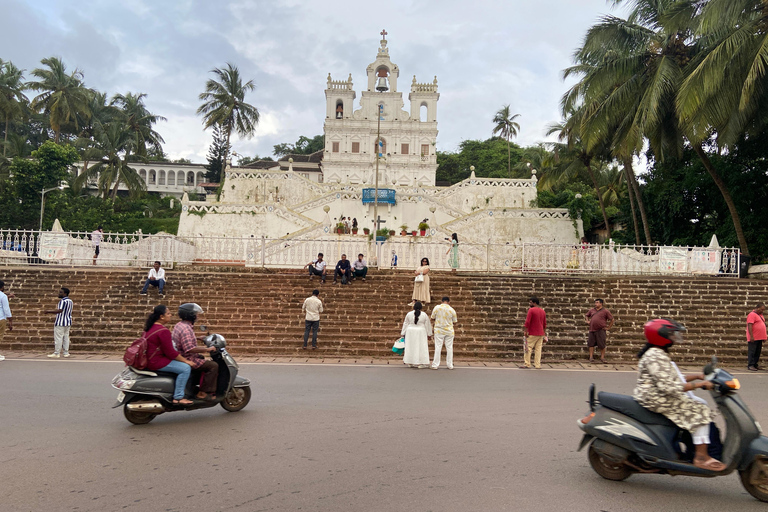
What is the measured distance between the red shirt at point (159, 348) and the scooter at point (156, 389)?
0.38 ft

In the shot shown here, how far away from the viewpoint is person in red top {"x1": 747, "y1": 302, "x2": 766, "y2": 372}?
12500 mm

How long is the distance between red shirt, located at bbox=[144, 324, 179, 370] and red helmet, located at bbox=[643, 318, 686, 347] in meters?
4.98

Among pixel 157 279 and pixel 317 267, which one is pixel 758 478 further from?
pixel 157 279

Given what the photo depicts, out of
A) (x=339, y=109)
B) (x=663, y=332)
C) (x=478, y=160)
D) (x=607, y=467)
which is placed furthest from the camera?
(x=478, y=160)

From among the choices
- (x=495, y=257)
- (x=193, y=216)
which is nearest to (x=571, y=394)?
(x=495, y=257)

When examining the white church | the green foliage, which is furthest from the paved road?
the green foliage

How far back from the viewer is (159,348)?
6793 mm

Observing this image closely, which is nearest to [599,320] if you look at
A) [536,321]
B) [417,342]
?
[536,321]

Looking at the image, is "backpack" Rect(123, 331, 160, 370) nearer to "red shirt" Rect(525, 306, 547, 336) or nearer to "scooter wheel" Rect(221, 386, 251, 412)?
"scooter wheel" Rect(221, 386, 251, 412)

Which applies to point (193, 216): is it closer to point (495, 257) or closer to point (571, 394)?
point (495, 257)

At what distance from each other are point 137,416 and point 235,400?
46.2 inches

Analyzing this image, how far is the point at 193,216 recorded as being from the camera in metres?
32.1

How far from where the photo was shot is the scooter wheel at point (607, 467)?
4.91 m

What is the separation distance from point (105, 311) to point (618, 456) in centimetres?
1383
